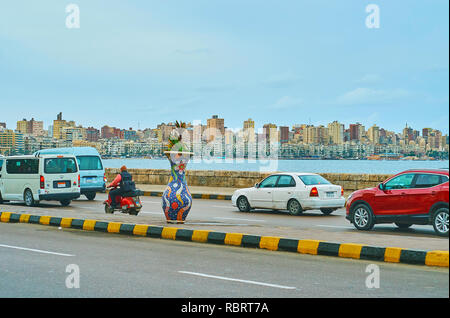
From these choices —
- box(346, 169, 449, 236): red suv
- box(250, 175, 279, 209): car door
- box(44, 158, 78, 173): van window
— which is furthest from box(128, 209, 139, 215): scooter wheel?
box(346, 169, 449, 236): red suv

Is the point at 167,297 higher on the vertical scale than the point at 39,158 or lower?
lower

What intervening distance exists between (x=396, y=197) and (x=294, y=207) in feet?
18.9

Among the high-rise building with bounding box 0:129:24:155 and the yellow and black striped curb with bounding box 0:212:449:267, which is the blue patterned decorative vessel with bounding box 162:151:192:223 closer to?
the yellow and black striped curb with bounding box 0:212:449:267

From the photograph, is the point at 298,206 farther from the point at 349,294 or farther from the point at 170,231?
the point at 349,294

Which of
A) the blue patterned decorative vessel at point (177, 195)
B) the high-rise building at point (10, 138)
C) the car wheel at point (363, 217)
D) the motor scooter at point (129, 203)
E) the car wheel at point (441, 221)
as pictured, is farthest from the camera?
the high-rise building at point (10, 138)

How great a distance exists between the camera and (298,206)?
64.5 ft

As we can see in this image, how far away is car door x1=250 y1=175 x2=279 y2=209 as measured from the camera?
67.3 ft

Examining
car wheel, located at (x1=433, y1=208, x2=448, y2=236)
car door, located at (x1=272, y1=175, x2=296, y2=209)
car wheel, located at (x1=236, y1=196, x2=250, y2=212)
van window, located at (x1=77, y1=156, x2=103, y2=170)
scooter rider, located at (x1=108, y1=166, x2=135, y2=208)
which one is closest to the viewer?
car wheel, located at (x1=433, y1=208, x2=448, y2=236)

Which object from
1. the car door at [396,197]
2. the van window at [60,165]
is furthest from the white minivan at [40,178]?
the car door at [396,197]

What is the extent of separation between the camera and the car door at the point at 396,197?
46.3ft

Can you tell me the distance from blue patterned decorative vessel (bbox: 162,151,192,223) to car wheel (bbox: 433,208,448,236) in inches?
216

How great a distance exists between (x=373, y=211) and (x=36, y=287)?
9065mm

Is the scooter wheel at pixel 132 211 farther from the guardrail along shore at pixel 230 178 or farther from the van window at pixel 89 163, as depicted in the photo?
the guardrail along shore at pixel 230 178
